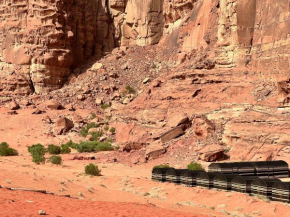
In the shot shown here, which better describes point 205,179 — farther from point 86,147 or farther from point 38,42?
point 38,42

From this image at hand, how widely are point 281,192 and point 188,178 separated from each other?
5.02 meters

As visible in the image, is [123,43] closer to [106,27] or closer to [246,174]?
→ [106,27]

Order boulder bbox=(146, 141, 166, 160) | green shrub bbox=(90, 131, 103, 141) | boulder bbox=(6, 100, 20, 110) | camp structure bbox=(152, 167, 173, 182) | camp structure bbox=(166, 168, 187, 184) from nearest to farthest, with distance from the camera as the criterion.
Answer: camp structure bbox=(166, 168, 187, 184) < camp structure bbox=(152, 167, 173, 182) < boulder bbox=(146, 141, 166, 160) < green shrub bbox=(90, 131, 103, 141) < boulder bbox=(6, 100, 20, 110)

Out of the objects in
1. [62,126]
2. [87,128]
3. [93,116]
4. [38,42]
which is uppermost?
[38,42]

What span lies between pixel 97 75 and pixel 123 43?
8377mm

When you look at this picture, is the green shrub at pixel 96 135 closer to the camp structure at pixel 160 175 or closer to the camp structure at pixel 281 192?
the camp structure at pixel 160 175

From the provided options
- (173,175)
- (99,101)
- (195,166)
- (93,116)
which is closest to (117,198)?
(173,175)

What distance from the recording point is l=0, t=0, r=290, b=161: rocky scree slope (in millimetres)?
30164

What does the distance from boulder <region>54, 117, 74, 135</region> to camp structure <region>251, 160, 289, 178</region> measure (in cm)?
2412

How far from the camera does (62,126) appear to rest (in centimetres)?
4384

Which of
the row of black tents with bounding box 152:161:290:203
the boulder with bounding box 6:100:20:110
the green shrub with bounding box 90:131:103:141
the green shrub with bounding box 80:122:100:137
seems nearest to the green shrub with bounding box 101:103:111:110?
the green shrub with bounding box 80:122:100:137

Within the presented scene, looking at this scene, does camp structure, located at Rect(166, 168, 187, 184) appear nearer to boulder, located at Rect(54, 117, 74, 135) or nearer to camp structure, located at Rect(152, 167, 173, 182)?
camp structure, located at Rect(152, 167, 173, 182)

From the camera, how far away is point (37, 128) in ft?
148

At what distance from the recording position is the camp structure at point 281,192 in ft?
56.5
